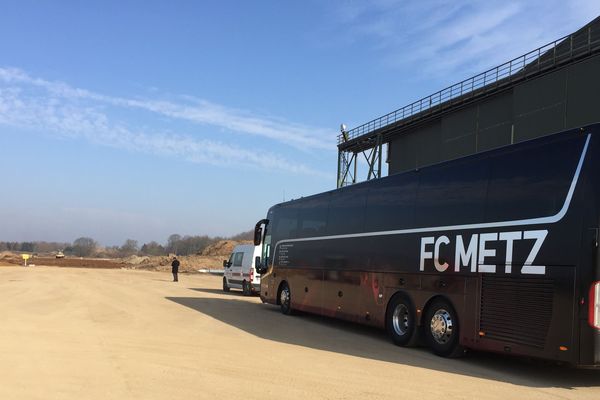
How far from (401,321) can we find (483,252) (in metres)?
3.05

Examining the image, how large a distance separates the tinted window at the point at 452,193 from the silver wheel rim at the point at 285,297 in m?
7.68

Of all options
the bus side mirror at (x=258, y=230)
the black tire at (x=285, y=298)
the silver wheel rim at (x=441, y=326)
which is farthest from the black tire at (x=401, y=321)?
the bus side mirror at (x=258, y=230)

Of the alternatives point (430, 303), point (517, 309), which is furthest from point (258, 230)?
point (517, 309)

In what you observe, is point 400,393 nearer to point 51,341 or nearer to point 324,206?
point 51,341

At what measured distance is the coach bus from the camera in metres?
7.84

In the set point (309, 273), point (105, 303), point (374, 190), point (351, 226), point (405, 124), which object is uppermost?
point (405, 124)

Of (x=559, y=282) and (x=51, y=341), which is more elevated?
(x=559, y=282)

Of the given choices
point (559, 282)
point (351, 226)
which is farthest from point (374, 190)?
point (559, 282)

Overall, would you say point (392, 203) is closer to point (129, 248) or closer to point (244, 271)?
point (244, 271)

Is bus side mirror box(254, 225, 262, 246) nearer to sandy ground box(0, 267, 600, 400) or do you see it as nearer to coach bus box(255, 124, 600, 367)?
coach bus box(255, 124, 600, 367)

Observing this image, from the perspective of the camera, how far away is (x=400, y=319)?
11820mm

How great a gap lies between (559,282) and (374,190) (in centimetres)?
577

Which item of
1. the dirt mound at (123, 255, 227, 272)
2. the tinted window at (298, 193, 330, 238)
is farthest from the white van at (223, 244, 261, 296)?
the dirt mound at (123, 255, 227, 272)

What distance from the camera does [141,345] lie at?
10219 millimetres
